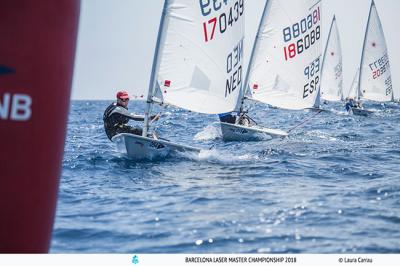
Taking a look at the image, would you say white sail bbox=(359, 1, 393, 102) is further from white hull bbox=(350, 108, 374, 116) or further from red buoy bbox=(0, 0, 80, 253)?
red buoy bbox=(0, 0, 80, 253)

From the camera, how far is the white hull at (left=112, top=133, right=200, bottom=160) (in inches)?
361

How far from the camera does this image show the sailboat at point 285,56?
15.8 meters

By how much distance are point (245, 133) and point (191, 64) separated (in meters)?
3.93

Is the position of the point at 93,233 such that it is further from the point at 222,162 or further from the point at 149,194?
the point at 222,162

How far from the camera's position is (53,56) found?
2297 millimetres

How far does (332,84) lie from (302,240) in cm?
3885

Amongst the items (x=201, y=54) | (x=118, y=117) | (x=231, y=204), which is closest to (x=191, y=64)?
(x=201, y=54)

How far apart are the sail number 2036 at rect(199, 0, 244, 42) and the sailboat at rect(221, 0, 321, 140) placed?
10.7ft

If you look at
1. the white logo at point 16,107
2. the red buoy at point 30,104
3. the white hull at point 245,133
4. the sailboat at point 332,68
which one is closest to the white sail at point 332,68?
the sailboat at point 332,68

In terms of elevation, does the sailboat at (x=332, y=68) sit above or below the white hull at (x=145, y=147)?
above

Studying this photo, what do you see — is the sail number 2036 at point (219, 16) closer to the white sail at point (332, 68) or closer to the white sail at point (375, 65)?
the white sail at point (375, 65)

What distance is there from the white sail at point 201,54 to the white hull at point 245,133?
1.29 metres

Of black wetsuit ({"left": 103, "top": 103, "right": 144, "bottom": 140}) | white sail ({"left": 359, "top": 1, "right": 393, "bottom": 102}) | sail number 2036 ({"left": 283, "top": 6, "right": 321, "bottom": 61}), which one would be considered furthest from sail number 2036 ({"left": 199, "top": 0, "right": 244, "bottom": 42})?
white sail ({"left": 359, "top": 1, "right": 393, "bottom": 102})

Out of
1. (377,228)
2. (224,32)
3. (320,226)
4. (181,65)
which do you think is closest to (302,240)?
(320,226)
